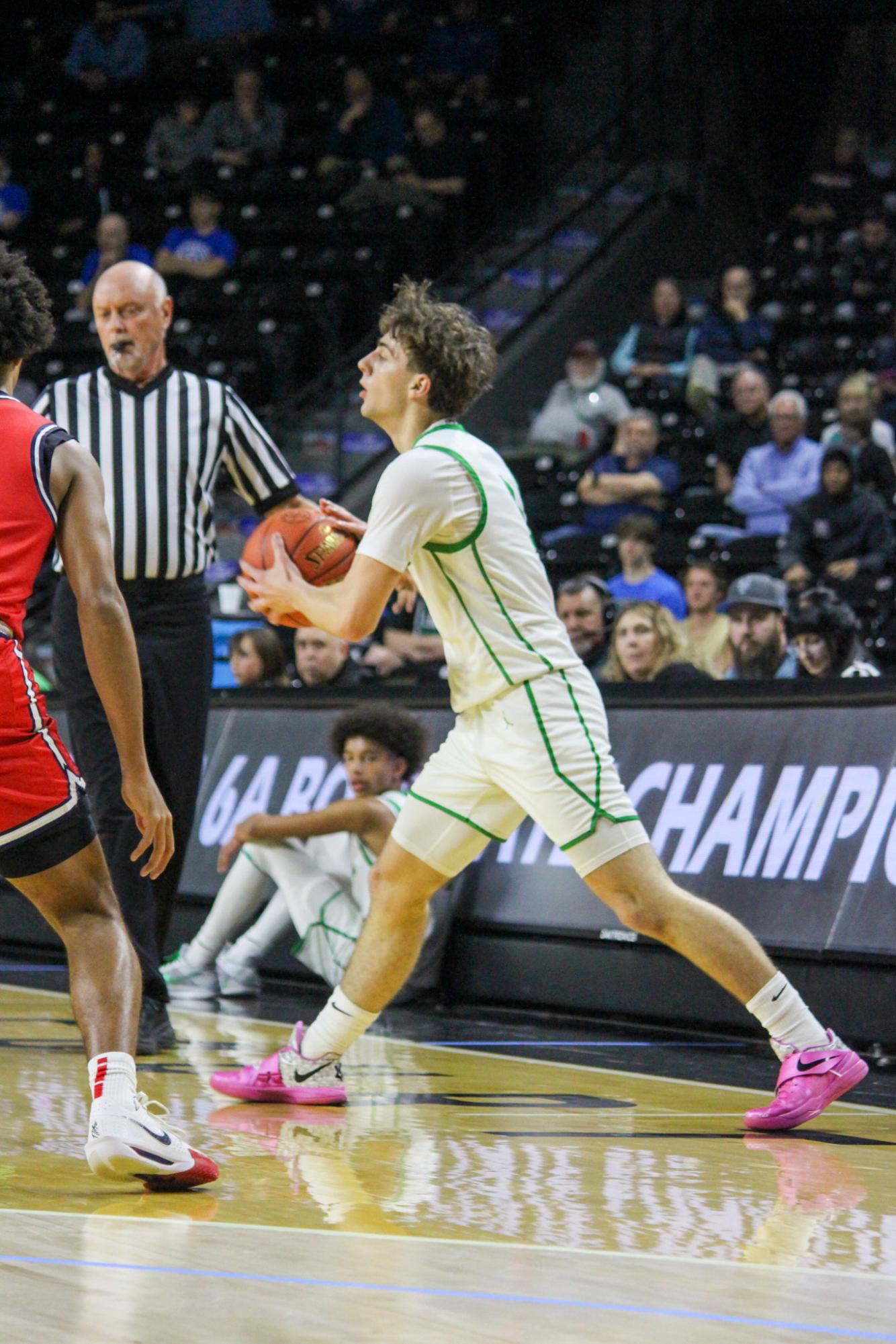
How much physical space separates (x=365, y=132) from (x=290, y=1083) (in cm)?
1151

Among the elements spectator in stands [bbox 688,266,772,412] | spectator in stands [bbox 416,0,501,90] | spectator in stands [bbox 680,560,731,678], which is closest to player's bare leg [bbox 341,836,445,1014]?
spectator in stands [bbox 680,560,731,678]

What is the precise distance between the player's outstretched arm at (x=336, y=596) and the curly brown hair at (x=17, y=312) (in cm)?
80

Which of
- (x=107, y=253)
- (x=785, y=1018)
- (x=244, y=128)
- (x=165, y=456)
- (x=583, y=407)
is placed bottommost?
(x=785, y=1018)

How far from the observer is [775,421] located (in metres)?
10.7

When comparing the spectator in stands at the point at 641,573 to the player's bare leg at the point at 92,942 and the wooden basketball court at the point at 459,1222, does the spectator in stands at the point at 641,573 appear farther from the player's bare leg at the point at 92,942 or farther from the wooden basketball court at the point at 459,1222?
the player's bare leg at the point at 92,942

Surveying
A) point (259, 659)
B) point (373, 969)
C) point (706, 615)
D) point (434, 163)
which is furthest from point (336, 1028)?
point (434, 163)

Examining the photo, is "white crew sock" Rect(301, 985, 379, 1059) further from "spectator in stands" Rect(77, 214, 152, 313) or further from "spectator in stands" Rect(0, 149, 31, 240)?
"spectator in stands" Rect(0, 149, 31, 240)

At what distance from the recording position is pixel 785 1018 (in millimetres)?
4250

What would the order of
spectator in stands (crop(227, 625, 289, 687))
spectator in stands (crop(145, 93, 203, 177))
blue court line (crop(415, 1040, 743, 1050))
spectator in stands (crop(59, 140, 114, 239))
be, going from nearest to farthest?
blue court line (crop(415, 1040, 743, 1050)), spectator in stands (crop(227, 625, 289, 687)), spectator in stands (crop(59, 140, 114, 239)), spectator in stands (crop(145, 93, 203, 177))

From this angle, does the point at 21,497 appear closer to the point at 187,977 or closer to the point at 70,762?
the point at 70,762

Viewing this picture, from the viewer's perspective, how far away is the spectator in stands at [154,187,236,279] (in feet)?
46.4

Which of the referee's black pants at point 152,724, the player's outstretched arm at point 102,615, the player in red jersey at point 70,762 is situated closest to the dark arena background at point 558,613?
the referee's black pants at point 152,724

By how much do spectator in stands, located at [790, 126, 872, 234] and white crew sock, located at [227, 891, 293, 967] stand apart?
26.1 feet

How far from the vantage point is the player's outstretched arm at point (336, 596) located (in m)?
4.05
